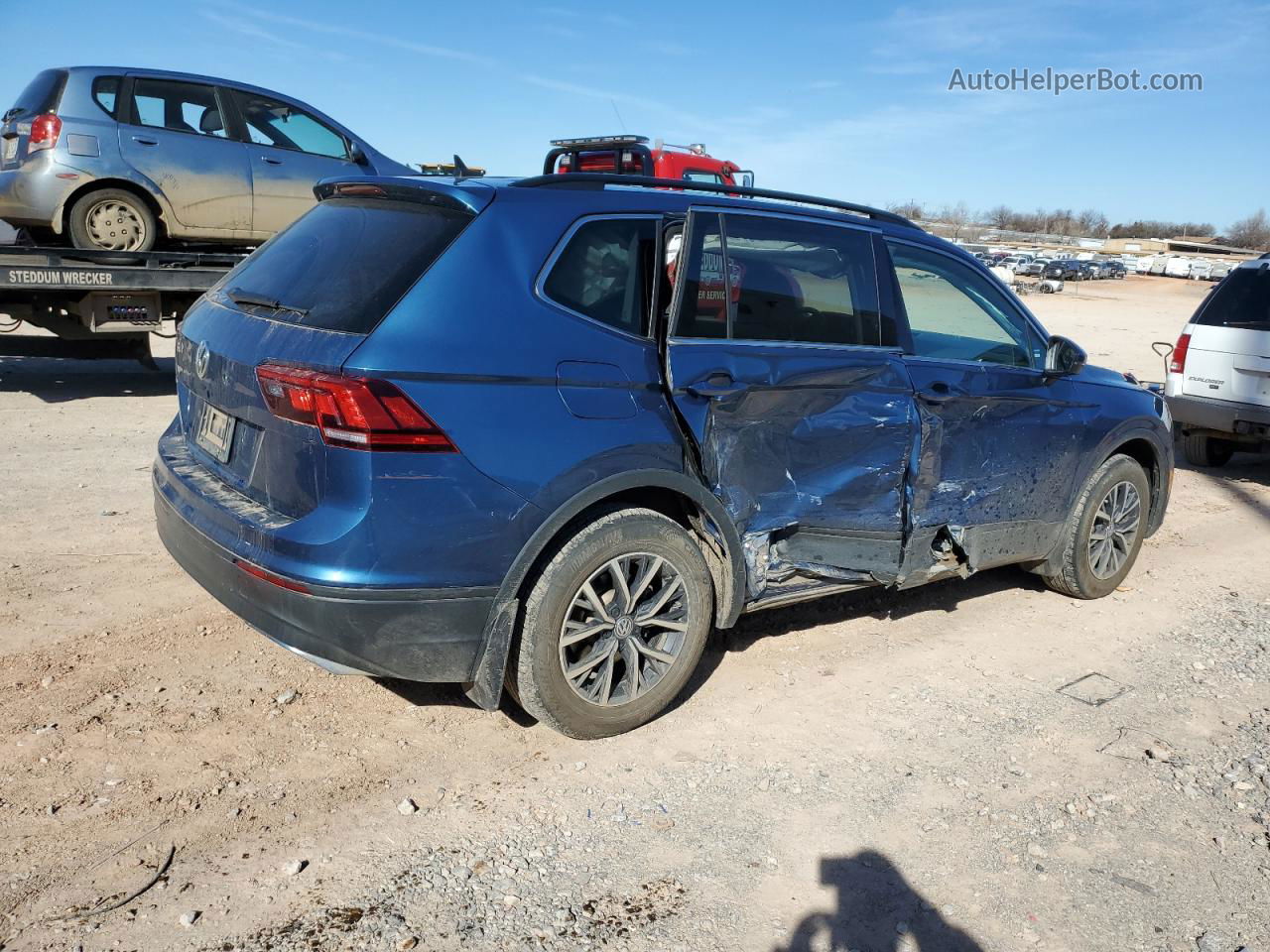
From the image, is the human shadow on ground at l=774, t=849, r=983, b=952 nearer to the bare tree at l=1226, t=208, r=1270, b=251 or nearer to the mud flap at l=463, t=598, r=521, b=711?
the mud flap at l=463, t=598, r=521, b=711

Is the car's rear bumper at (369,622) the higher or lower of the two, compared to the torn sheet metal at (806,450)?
lower

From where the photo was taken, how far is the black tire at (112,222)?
8.93 meters

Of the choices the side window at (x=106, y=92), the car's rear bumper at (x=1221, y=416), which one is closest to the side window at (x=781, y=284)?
the car's rear bumper at (x=1221, y=416)

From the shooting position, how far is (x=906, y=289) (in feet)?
15.2

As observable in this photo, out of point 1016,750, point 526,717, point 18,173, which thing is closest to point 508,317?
point 526,717

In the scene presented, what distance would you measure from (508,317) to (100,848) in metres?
1.95

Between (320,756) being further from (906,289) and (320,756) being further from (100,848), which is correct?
(906,289)

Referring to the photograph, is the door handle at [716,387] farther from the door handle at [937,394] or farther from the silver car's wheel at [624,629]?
the door handle at [937,394]

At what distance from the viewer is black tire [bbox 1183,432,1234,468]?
967 centimetres

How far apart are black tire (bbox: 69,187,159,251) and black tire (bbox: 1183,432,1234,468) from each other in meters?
9.52

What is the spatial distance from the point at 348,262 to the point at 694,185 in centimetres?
138

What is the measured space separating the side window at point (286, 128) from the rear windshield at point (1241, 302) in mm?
7989

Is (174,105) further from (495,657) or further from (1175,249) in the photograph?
(1175,249)

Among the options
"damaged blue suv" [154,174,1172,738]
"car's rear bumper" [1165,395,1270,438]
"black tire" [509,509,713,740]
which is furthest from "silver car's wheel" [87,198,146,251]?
"car's rear bumper" [1165,395,1270,438]
